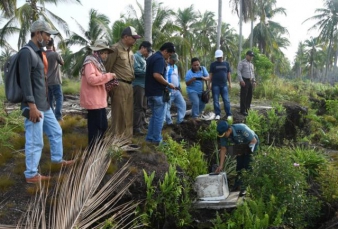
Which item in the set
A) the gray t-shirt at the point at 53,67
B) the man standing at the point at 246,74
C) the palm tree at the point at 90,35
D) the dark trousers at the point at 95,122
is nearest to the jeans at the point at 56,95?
the gray t-shirt at the point at 53,67

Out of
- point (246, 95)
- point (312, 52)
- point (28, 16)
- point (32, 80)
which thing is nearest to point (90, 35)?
point (28, 16)

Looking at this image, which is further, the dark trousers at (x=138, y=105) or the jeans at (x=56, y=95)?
the jeans at (x=56, y=95)

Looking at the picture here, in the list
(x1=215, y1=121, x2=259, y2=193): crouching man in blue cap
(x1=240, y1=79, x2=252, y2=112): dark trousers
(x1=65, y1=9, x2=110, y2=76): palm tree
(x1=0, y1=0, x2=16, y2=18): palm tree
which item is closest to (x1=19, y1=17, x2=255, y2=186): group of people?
(x1=215, y1=121, x2=259, y2=193): crouching man in blue cap

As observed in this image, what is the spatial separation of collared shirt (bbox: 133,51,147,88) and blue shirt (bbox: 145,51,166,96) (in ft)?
1.34

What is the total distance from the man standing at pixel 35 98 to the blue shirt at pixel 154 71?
74.2 inches

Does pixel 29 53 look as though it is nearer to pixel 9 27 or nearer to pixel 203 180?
pixel 203 180

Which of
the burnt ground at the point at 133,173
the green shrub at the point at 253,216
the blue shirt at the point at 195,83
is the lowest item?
the green shrub at the point at 253,216

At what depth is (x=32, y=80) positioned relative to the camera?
12.4 feet

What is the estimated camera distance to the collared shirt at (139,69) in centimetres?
589

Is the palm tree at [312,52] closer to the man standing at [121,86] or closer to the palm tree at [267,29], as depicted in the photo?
the palm tree at [267,29]

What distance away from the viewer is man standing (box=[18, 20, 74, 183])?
3.55 m

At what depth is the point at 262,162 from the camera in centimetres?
502

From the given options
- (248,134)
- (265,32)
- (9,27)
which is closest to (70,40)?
(9,27)

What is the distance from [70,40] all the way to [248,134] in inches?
833
